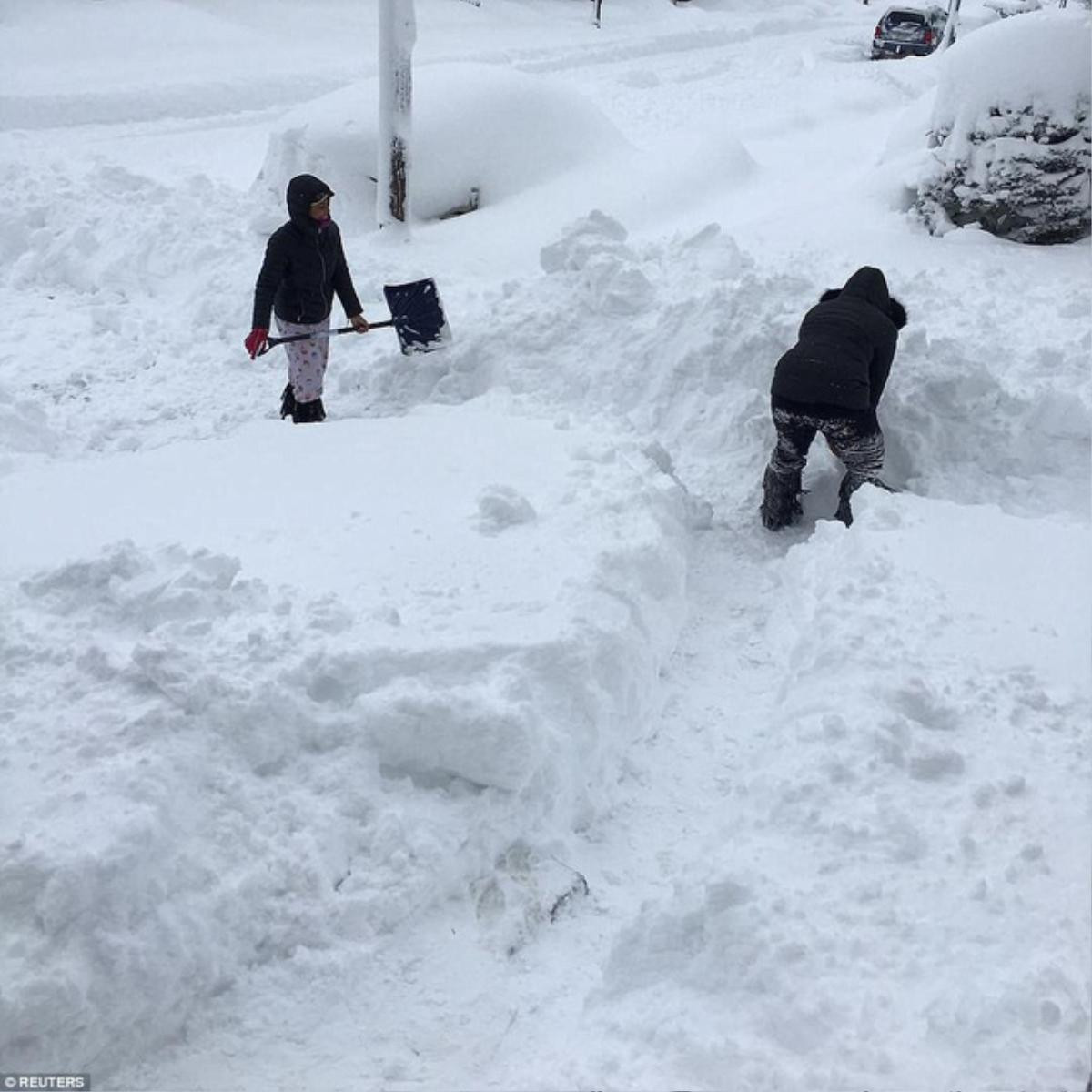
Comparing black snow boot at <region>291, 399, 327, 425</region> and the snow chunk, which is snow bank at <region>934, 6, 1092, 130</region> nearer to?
black snow boot at <region>291, 399, 327, 425</region>

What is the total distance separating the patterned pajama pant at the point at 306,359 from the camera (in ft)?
19.2

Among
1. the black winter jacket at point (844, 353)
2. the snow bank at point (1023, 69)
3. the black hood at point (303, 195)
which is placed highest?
the snow bank at point (1023, 69)

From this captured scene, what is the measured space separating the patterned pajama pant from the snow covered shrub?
520 cm

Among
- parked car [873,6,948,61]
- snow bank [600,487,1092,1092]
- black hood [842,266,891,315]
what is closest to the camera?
snow bank [600,487,1092,1092]

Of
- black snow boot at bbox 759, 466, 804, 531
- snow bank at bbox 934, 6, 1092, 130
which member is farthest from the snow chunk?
snow bank at bbox 934, 6, 1092, 130

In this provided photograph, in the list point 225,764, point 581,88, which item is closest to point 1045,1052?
point 225,764

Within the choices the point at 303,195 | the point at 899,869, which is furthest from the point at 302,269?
the point at 899,869

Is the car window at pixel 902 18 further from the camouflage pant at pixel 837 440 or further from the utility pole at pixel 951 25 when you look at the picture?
the camouflage pant at pixel 837 440

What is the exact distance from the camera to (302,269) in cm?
569

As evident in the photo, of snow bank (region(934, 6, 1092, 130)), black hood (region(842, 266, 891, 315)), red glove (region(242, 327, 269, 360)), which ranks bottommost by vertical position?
red glove (region(242, 327, 269, 360))

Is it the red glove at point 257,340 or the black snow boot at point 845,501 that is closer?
the black snow boot at point 845,501

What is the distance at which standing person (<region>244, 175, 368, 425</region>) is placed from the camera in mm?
5500

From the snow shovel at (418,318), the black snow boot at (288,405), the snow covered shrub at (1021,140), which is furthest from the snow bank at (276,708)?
the snow covered shrub at (1021,140)

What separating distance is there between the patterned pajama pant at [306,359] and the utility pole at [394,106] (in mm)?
2793
